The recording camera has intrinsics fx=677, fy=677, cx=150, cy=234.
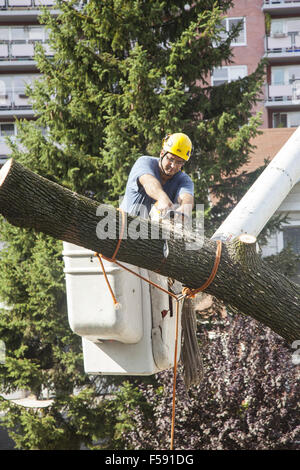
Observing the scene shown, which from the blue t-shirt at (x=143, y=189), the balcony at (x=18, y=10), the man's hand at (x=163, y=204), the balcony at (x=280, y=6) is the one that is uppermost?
the balcony at (x=18, y=10)

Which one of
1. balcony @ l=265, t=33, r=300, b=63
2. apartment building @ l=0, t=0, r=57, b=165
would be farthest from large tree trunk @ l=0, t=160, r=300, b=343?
apartment building @ l=0, t=0, r=57, b=165

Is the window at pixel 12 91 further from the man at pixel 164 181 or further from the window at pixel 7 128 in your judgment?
the man at pixel 164 181

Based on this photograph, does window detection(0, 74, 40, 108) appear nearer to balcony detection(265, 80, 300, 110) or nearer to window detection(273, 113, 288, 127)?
balcony detection(265, 80, 300, 110)

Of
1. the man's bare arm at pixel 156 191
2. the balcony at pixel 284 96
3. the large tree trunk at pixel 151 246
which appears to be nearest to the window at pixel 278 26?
the balcony at pixel 284 96

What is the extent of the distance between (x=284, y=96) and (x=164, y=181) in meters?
30.7

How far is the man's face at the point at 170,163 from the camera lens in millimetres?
5426

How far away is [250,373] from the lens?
28.7 ft

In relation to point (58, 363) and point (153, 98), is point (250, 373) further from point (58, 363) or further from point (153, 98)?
point (153, 98)

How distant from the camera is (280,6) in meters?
33.5

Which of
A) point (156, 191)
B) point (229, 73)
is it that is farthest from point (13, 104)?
point (156, 191)

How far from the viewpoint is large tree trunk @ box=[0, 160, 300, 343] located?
3.73 metres

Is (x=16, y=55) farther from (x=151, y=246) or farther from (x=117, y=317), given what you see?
(x=151, y=246)

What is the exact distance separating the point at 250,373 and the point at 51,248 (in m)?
3.72

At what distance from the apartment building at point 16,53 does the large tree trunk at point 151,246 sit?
31.4 m
